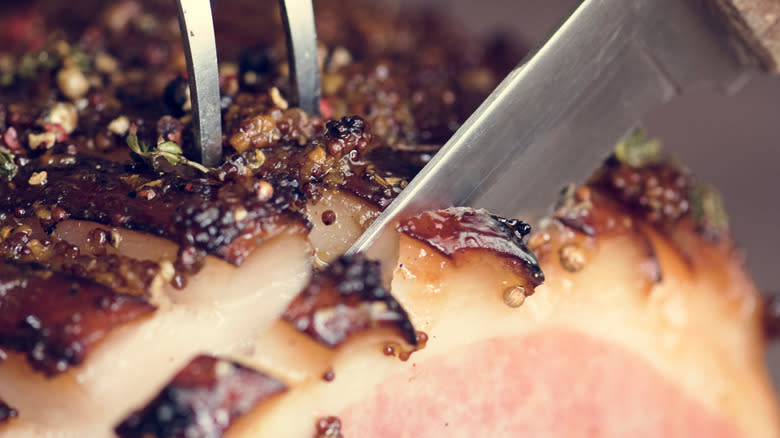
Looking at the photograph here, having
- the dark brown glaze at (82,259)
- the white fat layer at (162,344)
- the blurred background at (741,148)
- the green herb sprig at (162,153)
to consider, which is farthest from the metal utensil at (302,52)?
the blurred background at (741,148)

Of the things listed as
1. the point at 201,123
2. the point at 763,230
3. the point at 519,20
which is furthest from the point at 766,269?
the point at 201,123

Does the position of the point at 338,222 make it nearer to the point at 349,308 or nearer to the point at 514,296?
the point at 349,308

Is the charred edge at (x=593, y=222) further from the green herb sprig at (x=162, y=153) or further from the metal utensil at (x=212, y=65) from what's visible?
the green herb sprig at (x=162, y=153)

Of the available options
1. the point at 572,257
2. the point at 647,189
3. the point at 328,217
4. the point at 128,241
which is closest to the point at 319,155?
the point at 328,217

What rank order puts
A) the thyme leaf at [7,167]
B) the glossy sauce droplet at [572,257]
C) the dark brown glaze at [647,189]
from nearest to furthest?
1. the thyme leaf at [7,167]
2. the glossy sauce droplet at [572,257]
3. the dark brown glaze at [647,189]

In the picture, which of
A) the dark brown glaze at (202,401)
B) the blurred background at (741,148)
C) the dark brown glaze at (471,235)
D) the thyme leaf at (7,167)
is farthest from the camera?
the blurred background at (741,148)

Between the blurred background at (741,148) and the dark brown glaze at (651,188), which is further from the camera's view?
the blurred background at (741,148)

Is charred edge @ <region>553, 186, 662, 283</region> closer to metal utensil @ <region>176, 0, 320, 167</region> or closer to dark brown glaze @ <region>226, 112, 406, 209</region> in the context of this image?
dark brown glaze @ <region>226, 112, 406, 209</region>
